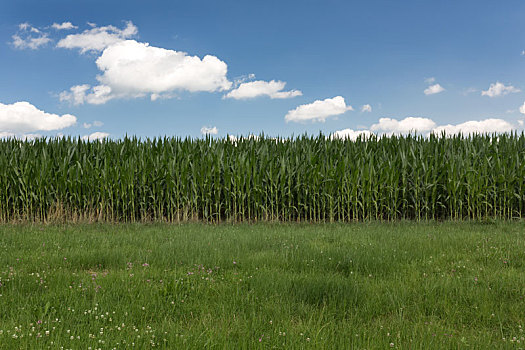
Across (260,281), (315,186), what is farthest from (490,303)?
(315,186)

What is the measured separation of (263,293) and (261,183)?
7.45 m

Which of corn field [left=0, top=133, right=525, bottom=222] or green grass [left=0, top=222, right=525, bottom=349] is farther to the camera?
corn field [left=0, top=133, right=525, bottom=222]

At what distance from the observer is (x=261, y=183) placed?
12.1 meters

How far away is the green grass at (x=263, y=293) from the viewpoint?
12.1 feet

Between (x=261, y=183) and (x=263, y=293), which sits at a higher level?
(x=261, y=183)

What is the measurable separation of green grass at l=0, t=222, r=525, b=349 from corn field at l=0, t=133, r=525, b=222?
4.06 meters

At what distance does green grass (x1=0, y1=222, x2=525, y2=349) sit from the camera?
368cm

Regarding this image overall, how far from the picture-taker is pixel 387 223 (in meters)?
11.2

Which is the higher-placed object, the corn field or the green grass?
the corn field

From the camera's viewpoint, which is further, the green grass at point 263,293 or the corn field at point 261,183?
the corn field at point 261,183

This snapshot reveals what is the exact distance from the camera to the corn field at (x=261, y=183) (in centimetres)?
1188

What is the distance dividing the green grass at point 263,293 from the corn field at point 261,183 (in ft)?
13.3

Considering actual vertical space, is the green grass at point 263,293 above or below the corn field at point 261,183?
below

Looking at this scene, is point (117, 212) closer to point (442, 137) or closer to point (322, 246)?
point (322, 246)
